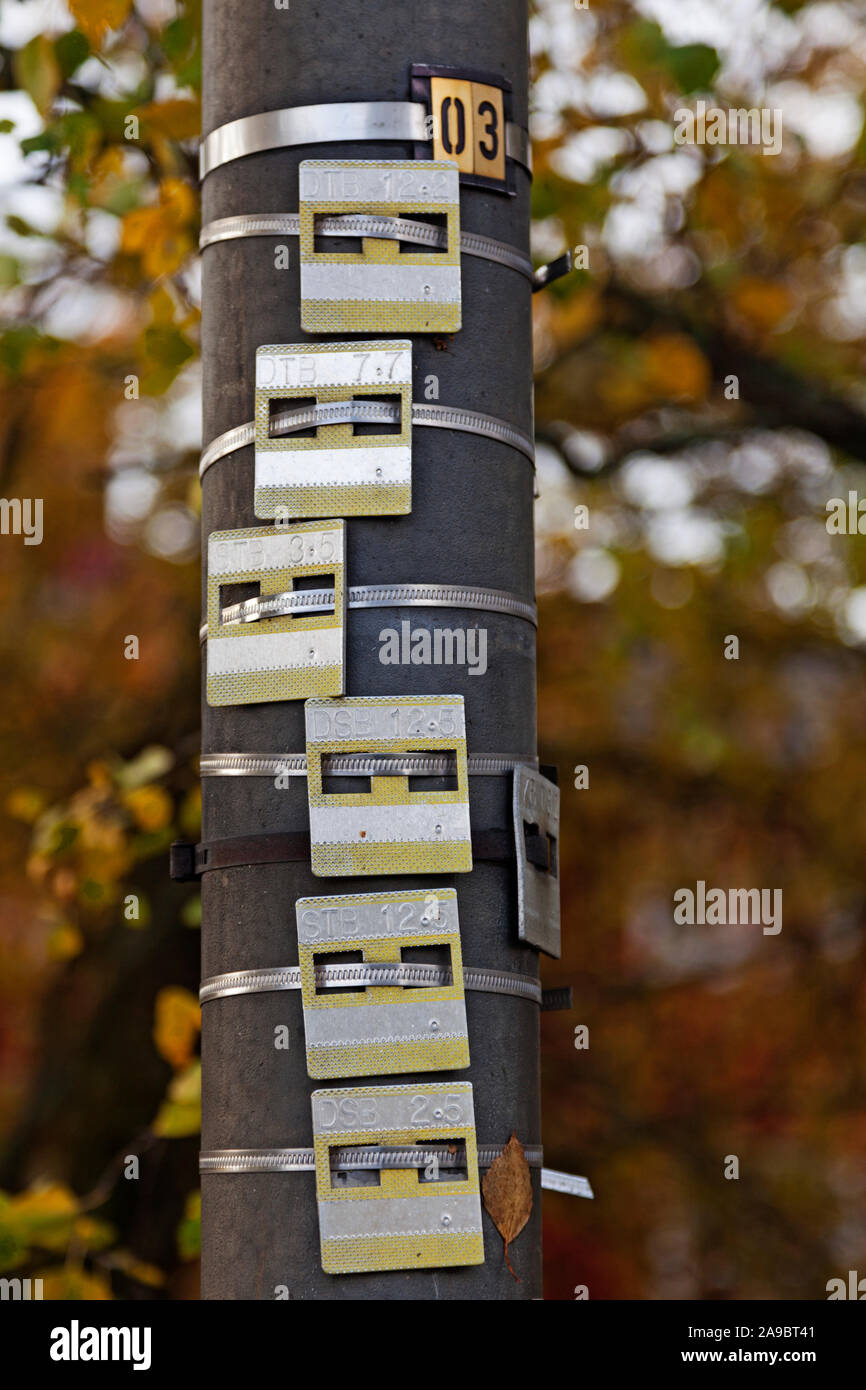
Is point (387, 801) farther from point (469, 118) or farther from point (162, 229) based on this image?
point (162, 229)

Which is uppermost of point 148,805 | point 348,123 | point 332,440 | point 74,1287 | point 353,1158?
point 348,123

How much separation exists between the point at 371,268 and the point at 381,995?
114 centimetres

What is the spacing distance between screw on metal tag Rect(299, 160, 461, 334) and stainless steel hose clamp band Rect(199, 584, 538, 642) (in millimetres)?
418

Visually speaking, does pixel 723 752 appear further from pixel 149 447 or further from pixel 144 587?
pixel 144 587

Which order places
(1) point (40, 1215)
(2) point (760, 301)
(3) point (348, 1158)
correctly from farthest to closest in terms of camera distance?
1. (2) point (760, 301)
2. (1) point (40, 1215)
3. (3) point (348, 1158)

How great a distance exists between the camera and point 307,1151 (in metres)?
2.54

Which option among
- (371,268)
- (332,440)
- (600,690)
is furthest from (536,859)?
(600,690)

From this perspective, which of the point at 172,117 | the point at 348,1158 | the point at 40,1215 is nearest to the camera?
the point at 348,1158

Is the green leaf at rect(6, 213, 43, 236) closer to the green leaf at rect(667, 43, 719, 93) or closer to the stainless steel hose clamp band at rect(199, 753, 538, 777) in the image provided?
the green leaf at rect(667, 43, 719, 93)

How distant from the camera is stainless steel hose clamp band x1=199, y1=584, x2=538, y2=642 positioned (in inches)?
104

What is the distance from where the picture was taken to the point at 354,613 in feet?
8.70

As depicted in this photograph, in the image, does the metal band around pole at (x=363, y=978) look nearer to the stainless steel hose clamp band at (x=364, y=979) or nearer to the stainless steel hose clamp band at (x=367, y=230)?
the stainless steel hose clamp band at (x=364, y=979)

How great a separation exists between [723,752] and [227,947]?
8181mm

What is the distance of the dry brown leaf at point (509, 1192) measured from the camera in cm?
259
